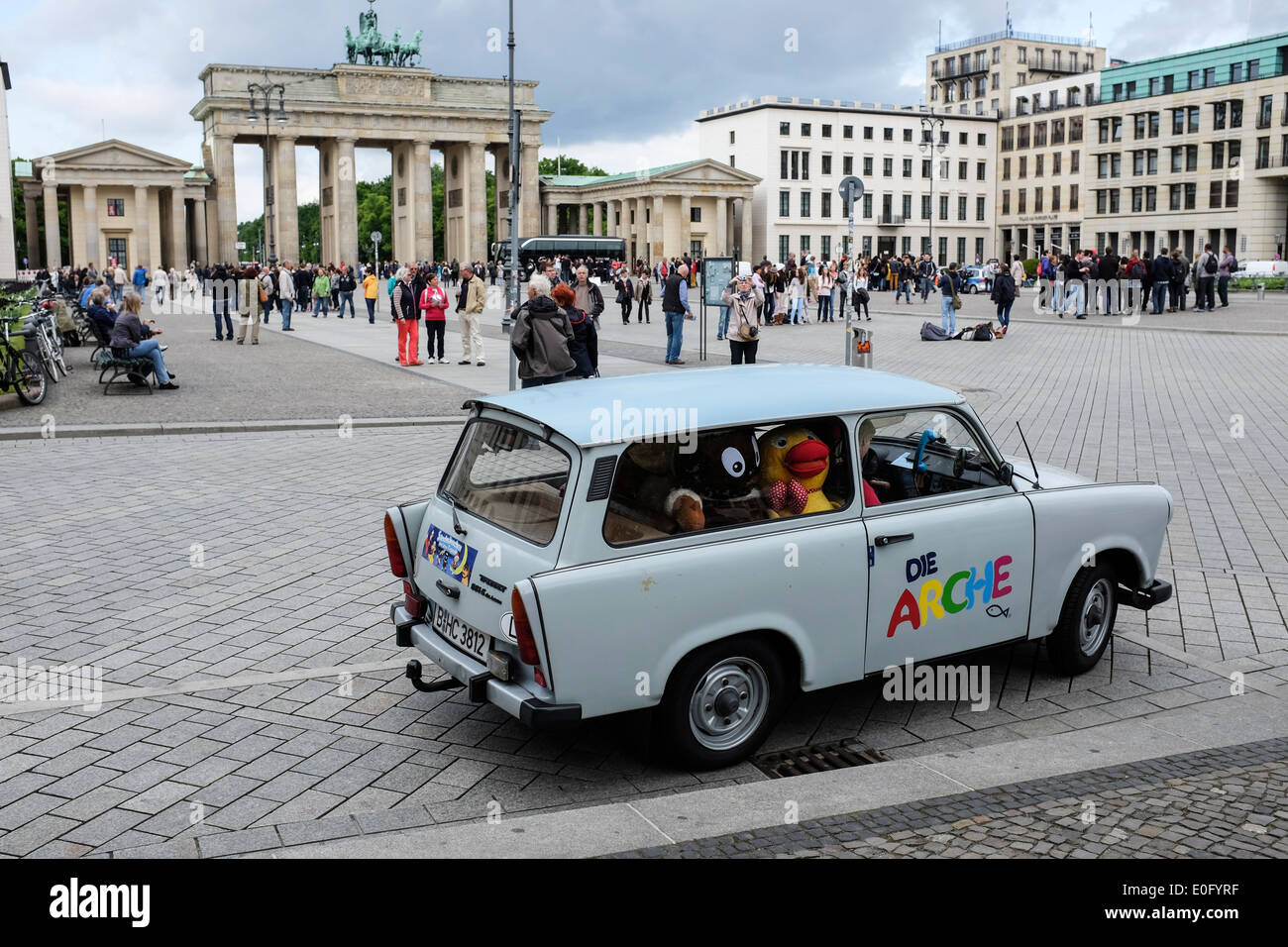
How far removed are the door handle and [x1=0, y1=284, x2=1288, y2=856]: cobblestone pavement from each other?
0.75 m

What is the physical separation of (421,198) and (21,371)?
294 ft

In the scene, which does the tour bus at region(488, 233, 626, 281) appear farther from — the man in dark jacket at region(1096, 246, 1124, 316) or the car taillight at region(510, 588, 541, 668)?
the car taillight at region(510, 588, 541, 668)

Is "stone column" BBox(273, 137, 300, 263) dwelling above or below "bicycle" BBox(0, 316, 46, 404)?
above

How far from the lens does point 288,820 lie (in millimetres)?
4887

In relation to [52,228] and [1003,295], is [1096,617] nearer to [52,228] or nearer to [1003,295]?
[1003,295]

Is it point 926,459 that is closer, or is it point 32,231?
point 926,459

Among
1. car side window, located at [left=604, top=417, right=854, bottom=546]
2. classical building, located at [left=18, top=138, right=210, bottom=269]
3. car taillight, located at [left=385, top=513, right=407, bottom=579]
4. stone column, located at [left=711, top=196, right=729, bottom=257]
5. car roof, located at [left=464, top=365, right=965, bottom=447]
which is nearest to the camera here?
car side window, located at [left=604, top=417, right=854, bottom=546]

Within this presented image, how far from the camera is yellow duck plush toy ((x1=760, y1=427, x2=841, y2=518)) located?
18.3 ft

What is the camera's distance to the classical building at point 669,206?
374ft

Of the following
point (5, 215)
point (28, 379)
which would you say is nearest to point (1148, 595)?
point (28, 379)

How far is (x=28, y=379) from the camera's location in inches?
688

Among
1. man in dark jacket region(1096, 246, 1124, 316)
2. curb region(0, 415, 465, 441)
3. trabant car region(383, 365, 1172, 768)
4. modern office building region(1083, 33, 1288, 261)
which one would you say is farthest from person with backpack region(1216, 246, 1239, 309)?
modern office building region(1083, 33, 1288, 261)
